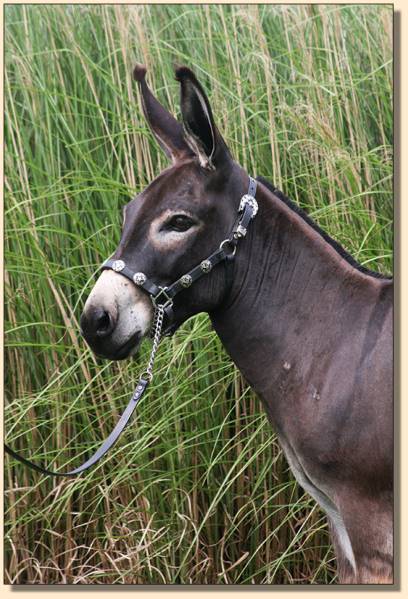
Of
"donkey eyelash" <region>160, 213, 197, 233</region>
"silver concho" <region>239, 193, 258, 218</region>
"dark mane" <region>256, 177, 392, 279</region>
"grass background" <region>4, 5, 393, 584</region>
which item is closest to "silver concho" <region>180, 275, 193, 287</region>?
"donkey eyelash" <region>160, 213, 197, 233</region>

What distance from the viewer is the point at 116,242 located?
2.89 metres

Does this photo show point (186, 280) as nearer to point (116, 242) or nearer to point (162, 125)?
point (162, 125)

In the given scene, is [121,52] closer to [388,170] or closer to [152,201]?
[388,170]

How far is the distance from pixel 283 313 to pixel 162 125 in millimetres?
543

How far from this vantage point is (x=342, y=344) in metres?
2.01

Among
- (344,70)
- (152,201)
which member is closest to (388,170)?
(344,70)

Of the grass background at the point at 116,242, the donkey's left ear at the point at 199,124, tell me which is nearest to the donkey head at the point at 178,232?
the donkey's left ear at the point at 199,124

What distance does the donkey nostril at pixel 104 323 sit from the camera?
187 cm

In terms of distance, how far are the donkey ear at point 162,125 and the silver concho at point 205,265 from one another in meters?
0.26

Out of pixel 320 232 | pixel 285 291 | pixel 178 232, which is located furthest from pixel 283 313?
pixel 178 232

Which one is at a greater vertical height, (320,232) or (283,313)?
(320,232)

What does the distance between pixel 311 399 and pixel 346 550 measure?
0.41 metres

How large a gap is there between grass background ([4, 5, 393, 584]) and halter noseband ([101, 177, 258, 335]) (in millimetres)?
709

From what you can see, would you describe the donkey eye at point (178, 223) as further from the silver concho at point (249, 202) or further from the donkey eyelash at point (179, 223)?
the silver concho at point (249, 202)
